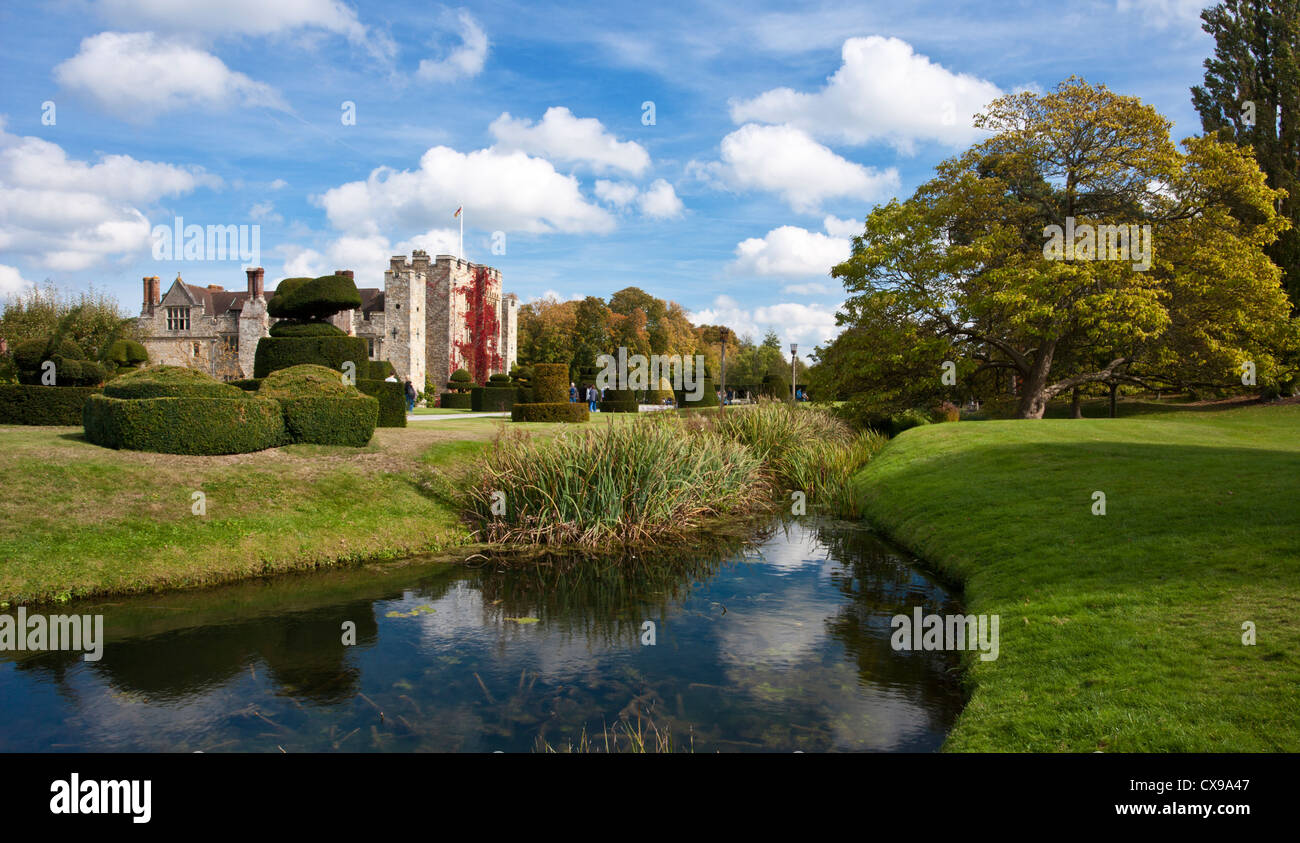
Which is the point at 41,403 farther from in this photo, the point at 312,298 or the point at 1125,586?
the point at 1125,586

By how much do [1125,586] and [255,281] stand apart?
183ft

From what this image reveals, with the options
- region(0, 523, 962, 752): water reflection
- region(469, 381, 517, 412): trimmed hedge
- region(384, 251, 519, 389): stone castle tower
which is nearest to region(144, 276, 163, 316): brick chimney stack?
region(384, 251, 519, 389): stone castle tower

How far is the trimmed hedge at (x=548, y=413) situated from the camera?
23078 millimetres

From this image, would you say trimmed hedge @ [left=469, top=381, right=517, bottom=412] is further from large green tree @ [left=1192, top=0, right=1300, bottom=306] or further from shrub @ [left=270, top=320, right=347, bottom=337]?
large green tree @ [left=1192, top=0, right=1300, bottom=306]

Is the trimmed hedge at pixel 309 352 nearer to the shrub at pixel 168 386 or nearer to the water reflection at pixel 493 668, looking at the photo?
the shrub at pixel 168 386

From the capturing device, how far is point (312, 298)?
819 inches

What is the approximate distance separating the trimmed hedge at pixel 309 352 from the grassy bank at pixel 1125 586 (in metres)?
14.5

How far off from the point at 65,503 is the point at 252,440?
3.50 metres

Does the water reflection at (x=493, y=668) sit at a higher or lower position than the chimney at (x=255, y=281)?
lower

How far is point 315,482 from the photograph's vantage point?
39.7ft

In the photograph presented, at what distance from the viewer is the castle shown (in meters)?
45.2

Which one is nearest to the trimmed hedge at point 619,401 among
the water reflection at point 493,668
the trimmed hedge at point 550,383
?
the trimmed hedge at point 550,383
